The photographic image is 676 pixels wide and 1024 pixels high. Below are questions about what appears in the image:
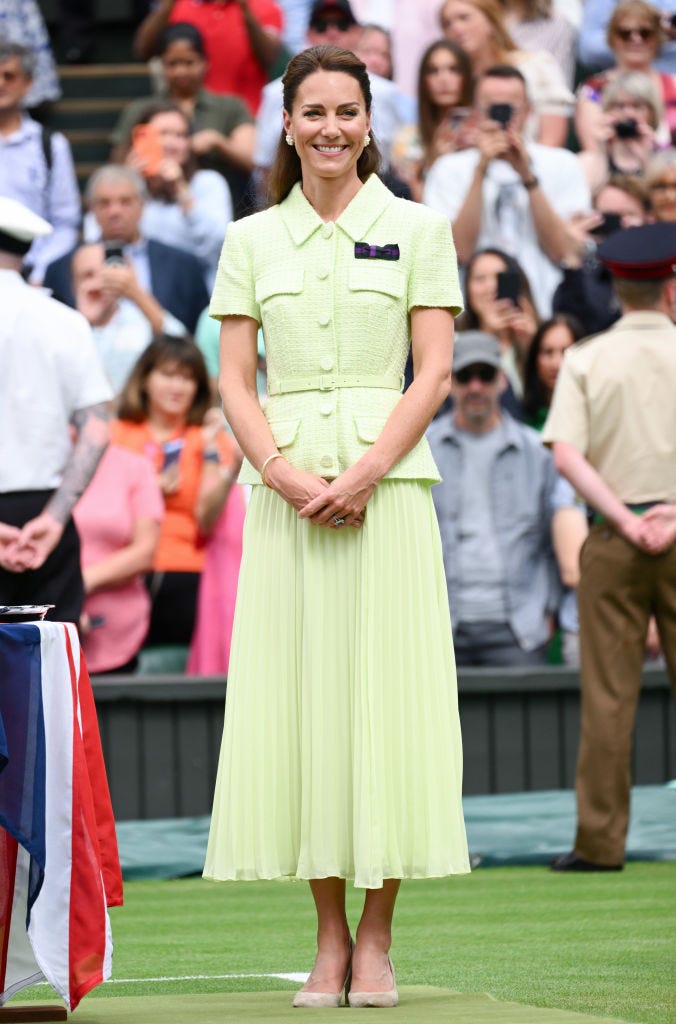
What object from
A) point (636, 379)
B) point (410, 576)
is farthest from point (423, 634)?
point (636, 379)

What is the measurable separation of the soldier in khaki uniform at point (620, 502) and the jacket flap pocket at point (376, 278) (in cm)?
324

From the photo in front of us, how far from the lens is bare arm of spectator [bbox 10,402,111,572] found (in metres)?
7.36

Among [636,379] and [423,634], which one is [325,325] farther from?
[636,379]

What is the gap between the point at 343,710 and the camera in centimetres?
508

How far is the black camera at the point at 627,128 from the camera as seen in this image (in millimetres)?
13125

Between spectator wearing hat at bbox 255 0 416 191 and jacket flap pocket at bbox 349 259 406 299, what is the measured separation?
758 centimetres

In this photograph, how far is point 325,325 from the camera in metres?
5.20

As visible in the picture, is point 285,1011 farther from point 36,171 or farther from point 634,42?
point 634,42

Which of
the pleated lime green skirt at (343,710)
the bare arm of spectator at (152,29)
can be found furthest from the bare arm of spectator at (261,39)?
the pleated lime green skirt at (343,710)

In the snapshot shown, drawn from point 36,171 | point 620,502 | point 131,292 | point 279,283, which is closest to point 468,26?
point 36,171

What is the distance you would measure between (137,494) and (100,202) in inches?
110

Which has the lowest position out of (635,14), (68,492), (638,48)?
(68,492)

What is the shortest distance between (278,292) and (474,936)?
7.80 ft

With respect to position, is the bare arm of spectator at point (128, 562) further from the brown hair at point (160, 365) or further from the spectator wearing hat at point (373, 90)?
the spectator wearing hat at point (373, 90)
